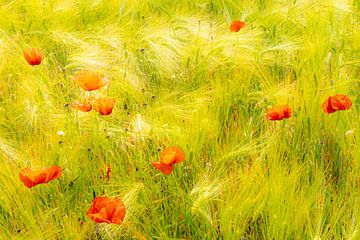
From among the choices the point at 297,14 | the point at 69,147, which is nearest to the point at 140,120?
the point at 69,147

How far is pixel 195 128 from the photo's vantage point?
1270 millimetres

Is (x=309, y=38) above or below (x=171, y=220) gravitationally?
above

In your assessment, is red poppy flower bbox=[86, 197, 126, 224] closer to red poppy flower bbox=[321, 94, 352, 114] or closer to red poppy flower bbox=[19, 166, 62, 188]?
red poppy flower bbox=[19, 166, 62, 188]

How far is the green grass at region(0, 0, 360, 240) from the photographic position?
3.54 feet

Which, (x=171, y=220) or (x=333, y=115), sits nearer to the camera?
(x=171, y=220)

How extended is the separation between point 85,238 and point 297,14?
1215 mm

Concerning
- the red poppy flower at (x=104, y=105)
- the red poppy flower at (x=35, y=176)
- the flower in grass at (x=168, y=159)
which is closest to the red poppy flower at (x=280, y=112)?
the flower in grass at (x=168, y=159)

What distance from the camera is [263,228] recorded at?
1072 millimetres

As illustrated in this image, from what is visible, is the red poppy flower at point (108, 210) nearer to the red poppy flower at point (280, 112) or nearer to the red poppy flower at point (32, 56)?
the red poppy flower at point (280, 112)

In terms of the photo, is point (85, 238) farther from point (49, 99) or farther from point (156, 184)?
point (49, 99)

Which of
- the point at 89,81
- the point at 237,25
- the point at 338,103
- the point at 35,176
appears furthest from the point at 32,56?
the point at 338,103

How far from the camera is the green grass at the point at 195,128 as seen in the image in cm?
108

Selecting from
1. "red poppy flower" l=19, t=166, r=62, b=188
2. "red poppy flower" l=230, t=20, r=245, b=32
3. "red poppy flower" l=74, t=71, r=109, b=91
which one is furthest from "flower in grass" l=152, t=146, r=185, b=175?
"red poppy flower" l=230, t=20, r=245, b=32

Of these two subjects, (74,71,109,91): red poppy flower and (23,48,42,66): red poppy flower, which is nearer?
(74,71,109,91): red poppy flower
